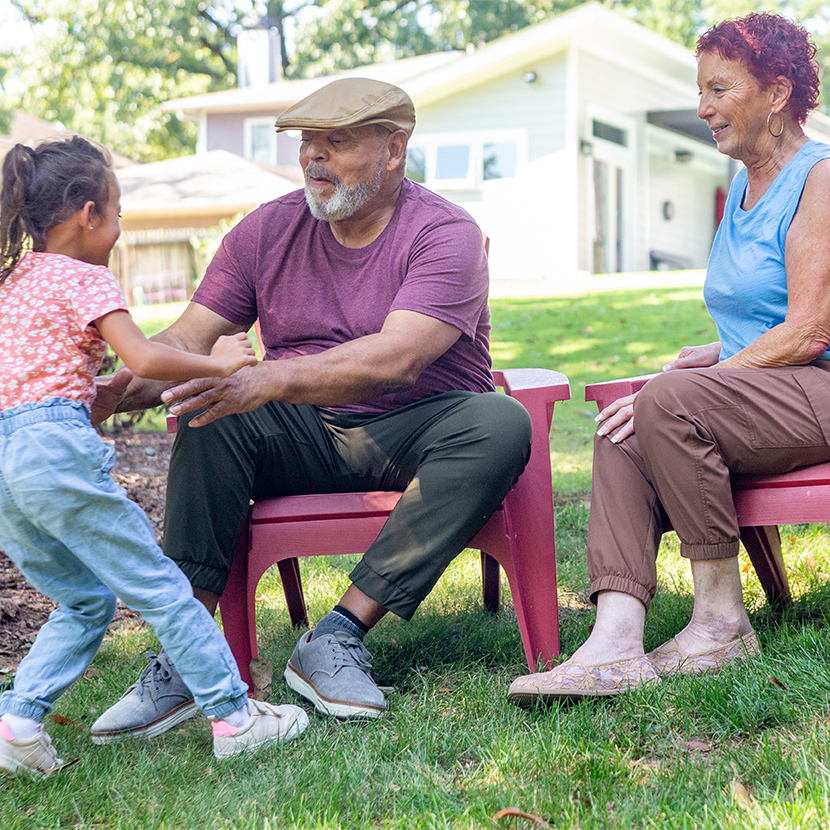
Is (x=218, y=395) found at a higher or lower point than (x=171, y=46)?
lower

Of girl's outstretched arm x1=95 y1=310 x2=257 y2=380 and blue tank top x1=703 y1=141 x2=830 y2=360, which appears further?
blue tank top x1=703 y1=141 x2=830 y2=360

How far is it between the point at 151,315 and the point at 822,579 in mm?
10927

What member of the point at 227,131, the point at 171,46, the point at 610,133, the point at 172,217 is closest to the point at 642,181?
the point at 610,133

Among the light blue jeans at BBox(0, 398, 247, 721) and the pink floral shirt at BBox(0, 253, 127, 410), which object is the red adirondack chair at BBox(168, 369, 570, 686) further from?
the pink floral shirt at BBox(0, 253, 127, 410)

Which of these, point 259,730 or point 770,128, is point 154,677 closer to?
point 259,730

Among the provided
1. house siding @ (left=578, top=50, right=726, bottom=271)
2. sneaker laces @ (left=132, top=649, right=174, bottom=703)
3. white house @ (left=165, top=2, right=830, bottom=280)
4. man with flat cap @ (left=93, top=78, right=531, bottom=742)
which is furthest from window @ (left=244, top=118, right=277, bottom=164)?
sneaker laces @ (left=132, top=649, right=174, bottom=703)

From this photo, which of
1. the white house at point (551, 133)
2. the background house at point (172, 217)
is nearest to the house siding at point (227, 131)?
the background house at point (172, 217)

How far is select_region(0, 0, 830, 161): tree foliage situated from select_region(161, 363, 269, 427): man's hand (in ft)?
85.4

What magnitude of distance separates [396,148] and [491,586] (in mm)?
1458

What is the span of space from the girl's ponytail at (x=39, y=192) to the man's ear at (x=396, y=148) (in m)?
1.01

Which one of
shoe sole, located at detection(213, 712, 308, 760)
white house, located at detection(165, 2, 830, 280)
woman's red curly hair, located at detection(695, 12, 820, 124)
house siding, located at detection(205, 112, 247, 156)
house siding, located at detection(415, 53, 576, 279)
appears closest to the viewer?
shoe sole, located at detection(213, 712, 308, 760)

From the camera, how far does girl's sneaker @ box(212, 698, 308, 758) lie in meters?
2.32

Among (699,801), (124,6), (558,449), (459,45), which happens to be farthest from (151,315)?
(459,45)

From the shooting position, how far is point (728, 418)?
8.43 feet
